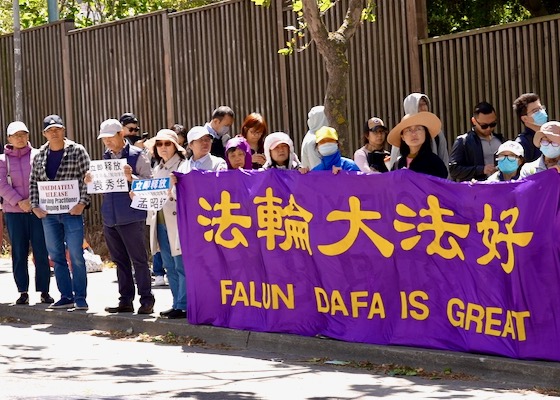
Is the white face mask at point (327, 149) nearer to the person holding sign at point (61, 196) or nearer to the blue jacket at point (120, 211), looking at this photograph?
the blue jacket at point (120, 211)

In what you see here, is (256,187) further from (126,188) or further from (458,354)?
(458,354)

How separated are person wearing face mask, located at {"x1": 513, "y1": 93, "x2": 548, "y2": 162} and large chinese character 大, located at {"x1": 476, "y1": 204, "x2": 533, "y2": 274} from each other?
2.72m

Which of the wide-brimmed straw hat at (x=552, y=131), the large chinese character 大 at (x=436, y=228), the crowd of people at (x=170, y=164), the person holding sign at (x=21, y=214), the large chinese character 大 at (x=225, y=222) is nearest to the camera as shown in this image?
the large chinese character 大 at (x=436, y=228)

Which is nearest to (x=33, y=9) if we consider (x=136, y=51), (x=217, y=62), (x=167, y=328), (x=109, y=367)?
(x=136, y=51)

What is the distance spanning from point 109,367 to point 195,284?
178 centimetres

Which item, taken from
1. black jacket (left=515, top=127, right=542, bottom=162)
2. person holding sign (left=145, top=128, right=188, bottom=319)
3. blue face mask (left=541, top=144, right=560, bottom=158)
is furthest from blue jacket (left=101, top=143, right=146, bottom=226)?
blue face mask (left=541, top=144, right=560, bottom=158)

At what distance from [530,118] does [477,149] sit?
56 cm

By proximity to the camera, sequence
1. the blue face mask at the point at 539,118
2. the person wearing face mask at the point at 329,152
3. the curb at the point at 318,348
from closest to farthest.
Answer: the curb at the point at 318,348
the person wearing face mask at the point at 329,152
the blue face mask at the point at 539,118

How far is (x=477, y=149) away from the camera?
11.9 m

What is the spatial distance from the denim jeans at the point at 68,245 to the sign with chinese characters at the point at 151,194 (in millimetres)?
1130

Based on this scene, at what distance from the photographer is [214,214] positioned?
11.5m

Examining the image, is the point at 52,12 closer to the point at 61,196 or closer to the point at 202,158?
the point at 61,196

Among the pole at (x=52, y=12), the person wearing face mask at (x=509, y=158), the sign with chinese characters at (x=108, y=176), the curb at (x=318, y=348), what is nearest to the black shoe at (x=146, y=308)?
the curb at (x=318, y=348)

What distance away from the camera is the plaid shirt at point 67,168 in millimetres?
12844
